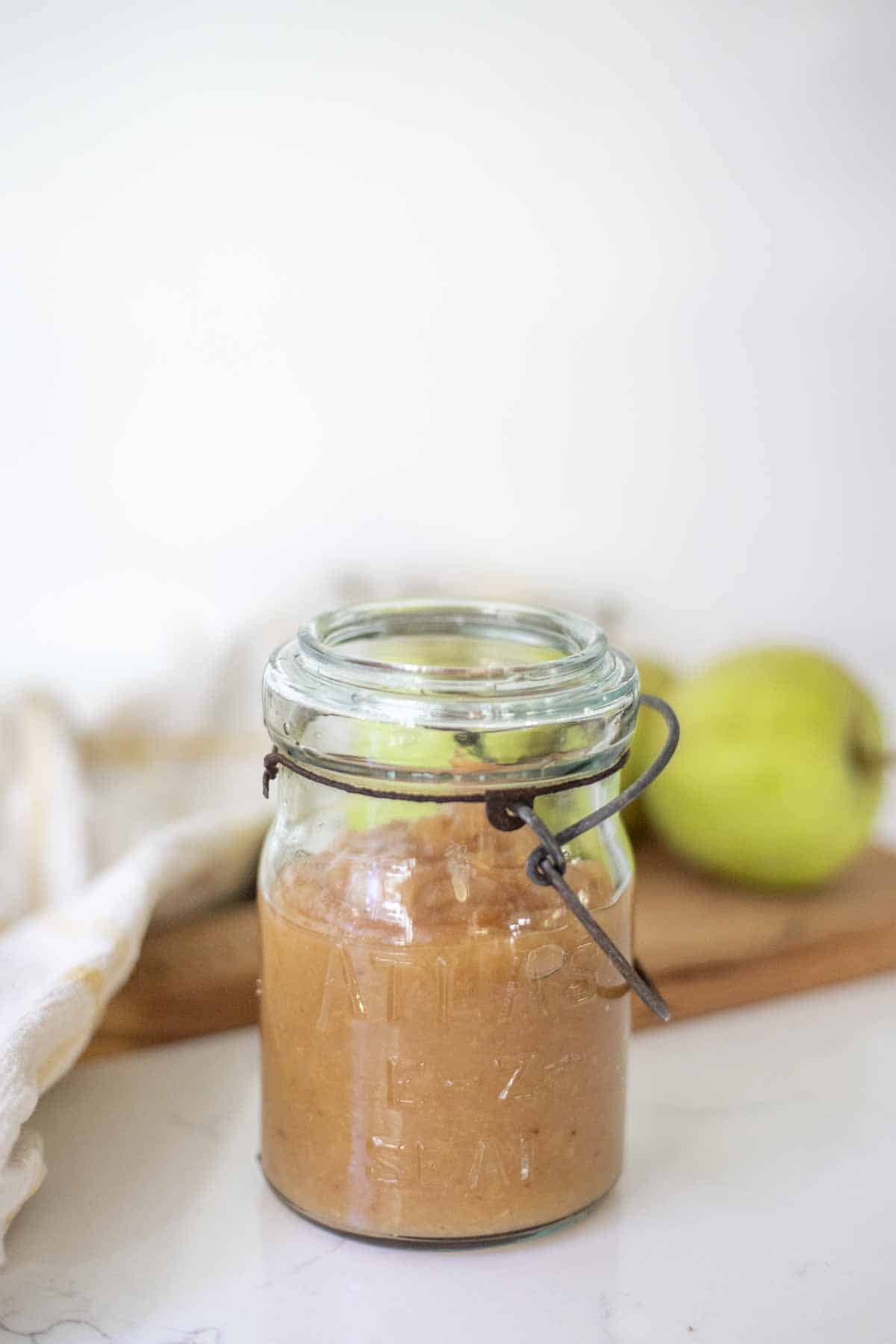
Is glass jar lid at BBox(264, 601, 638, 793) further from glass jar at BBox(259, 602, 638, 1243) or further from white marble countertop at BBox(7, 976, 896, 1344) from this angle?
white marble countertop at BBox(7, 976, 896, 1344)

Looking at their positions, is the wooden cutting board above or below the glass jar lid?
below

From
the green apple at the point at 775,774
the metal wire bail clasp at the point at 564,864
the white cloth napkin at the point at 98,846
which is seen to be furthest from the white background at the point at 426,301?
the metal wire bail clasp at the point at 564,864

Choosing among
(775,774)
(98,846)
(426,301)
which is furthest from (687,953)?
(426,301)

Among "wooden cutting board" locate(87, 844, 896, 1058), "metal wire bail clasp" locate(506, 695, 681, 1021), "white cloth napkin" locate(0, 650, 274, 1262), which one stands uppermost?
"metal wire bail clasp" locate(506, 695, 681, 1021)

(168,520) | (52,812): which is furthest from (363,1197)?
(168,520)

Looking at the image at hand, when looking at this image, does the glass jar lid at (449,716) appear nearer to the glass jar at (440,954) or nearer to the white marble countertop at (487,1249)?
the glass jar at (440,954)

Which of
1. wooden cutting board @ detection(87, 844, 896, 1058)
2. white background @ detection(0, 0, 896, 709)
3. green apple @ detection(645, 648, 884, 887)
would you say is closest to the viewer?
wooden cutting board @ detection(87, 844, 896, 1058)

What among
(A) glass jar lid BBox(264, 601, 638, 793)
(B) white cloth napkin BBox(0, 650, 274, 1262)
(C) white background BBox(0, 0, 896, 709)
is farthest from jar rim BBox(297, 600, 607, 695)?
(C) white background BBox(0, 0, 896, 709)

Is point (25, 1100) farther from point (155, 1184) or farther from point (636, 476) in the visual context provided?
point (636, 476)

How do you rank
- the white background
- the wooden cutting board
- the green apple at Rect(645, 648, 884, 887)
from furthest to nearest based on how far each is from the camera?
the white background
the green apple at Rect(645, 648, 884, 887)
the wooden cutting board
